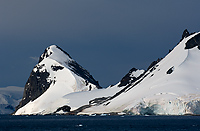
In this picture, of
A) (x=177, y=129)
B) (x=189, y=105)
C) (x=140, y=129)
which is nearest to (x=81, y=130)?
(x=140, y=129)

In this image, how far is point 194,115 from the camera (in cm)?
19562

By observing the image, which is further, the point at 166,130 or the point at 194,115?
the point at 194,115

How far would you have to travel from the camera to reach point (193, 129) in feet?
388

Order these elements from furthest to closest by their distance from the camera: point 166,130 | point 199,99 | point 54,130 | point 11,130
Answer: point 199,99
point 11,130
point 54,130
point 166,130

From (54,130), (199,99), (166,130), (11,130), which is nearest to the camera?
(166,130)

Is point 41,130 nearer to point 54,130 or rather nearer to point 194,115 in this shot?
point 54,130

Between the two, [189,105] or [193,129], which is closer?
[193,129]

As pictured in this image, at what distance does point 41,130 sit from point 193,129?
42.4 metres

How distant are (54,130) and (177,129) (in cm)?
3389

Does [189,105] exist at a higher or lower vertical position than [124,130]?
higher

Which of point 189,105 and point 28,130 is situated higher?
point 189,105

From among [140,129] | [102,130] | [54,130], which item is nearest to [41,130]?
[54,130]

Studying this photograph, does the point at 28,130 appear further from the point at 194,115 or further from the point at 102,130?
the point at 194,115

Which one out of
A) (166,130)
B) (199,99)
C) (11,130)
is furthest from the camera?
(199,99)
